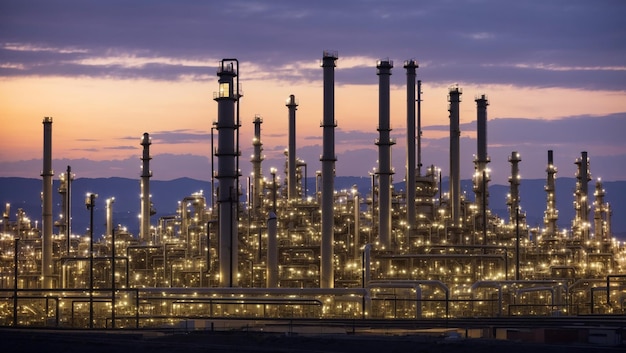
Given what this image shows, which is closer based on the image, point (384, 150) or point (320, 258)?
point (320, 258)

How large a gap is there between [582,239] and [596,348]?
33.0 metres

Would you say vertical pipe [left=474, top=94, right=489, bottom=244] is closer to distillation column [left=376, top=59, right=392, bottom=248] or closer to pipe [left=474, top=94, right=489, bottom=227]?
pipe [left=474, top=94, right=489, bottom=227]

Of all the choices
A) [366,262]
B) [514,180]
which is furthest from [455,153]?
[366,262]

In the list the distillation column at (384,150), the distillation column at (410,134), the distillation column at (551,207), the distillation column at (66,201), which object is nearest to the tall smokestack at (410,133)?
the distillation column at (410,134)

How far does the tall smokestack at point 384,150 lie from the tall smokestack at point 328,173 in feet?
9.13

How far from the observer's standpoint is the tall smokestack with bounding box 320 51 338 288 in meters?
49.5

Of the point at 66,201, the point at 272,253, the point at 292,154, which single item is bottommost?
the point at 272,253

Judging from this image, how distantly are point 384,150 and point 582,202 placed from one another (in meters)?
20.9

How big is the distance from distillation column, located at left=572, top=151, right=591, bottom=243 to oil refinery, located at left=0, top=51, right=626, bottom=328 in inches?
123

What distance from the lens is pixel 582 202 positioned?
70.3 meters

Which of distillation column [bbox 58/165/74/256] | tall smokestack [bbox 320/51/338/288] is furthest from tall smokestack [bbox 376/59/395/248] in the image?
distillation column [bbox 58/165/74/256]

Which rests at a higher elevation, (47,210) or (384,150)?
(384,150)

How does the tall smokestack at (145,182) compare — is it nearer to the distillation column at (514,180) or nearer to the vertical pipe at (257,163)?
the vertical pipe at (257,163)

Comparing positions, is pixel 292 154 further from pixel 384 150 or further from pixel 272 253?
pixel 272 253
